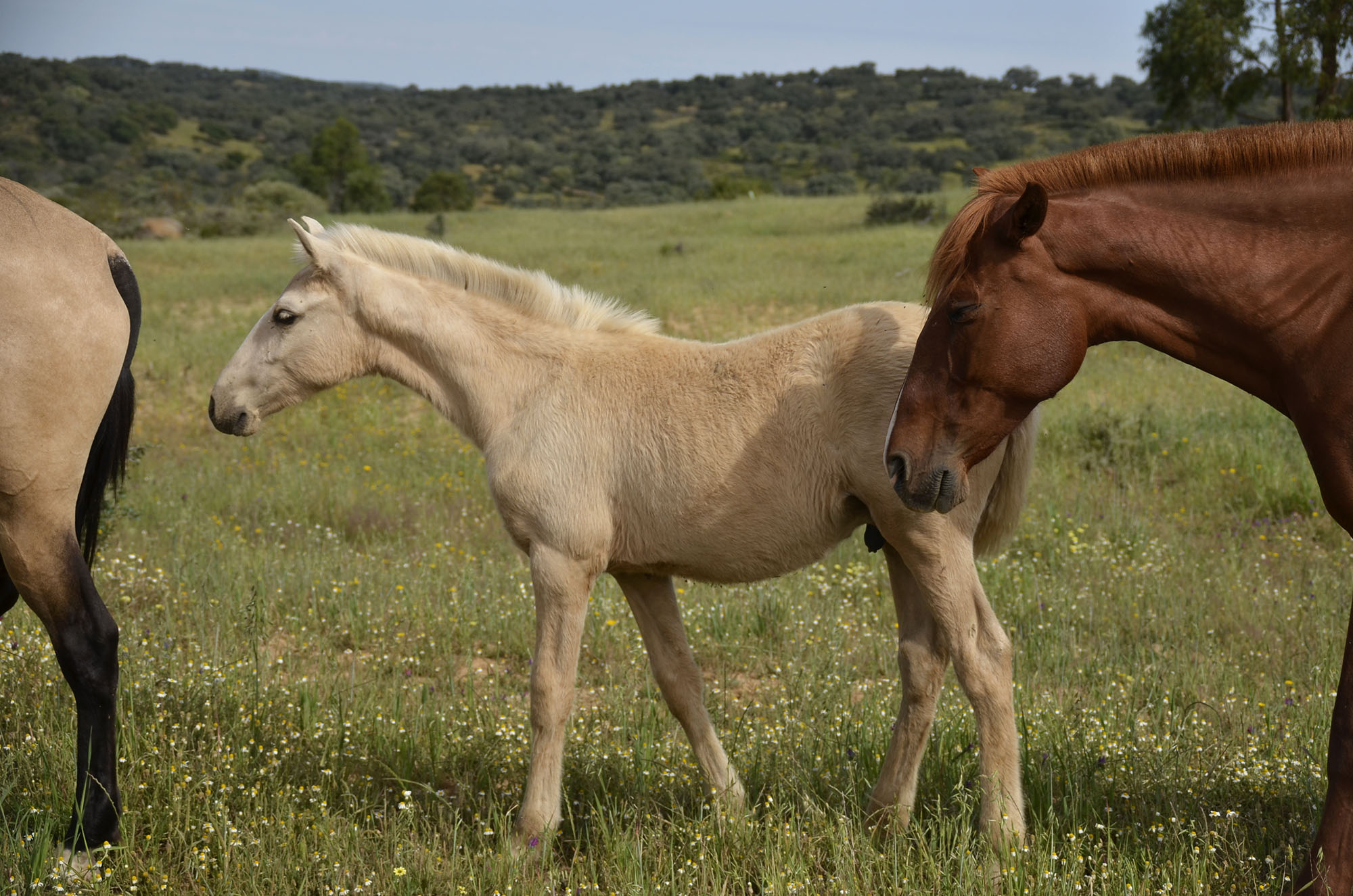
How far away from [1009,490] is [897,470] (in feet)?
2.74

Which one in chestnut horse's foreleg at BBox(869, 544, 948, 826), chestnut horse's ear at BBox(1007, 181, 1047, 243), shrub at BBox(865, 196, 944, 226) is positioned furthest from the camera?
shrub at BBox(865, 196, 944, 226)

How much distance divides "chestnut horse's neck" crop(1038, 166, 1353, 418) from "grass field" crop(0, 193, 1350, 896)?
1532 mm

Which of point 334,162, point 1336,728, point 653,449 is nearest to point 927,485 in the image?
point 653,449

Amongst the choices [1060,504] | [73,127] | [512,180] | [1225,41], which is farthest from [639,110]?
[1060,504]

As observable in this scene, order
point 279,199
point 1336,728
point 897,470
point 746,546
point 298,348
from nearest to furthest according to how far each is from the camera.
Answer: point 1336,728
point 897,470
point 746,546
point 298,348
point 279,199

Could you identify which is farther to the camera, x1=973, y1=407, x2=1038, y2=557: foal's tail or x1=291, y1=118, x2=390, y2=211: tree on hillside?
x1=291, y1=118, x2=390, y2=211: tree on hillside

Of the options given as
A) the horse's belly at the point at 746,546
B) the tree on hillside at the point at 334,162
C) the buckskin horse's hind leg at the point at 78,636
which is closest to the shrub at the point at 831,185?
the tree on hillside at the point at 334,162

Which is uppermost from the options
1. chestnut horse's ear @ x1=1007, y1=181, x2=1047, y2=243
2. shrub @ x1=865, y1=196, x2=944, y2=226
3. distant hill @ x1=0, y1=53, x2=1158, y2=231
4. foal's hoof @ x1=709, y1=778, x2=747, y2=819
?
distant hill @ x1=0, y1=53, x2=1158, y2=231

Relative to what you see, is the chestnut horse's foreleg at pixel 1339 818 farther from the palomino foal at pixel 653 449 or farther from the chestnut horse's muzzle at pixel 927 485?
the chestnut horse's muzzle at pixel 927 485

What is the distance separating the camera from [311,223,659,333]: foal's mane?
4.02 m

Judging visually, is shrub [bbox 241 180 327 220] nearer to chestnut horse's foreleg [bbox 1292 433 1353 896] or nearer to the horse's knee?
the horse's knee

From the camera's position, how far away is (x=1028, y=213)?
2783mm

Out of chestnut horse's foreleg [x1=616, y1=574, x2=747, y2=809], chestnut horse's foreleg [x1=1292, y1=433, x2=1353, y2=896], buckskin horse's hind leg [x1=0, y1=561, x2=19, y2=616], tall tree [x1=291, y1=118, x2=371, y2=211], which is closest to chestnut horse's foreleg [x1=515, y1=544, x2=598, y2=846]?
chestnut horse's foreleg [x1=616, y1=574, x2=747, y2=809]

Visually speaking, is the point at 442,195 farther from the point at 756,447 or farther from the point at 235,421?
the point at 756,447
